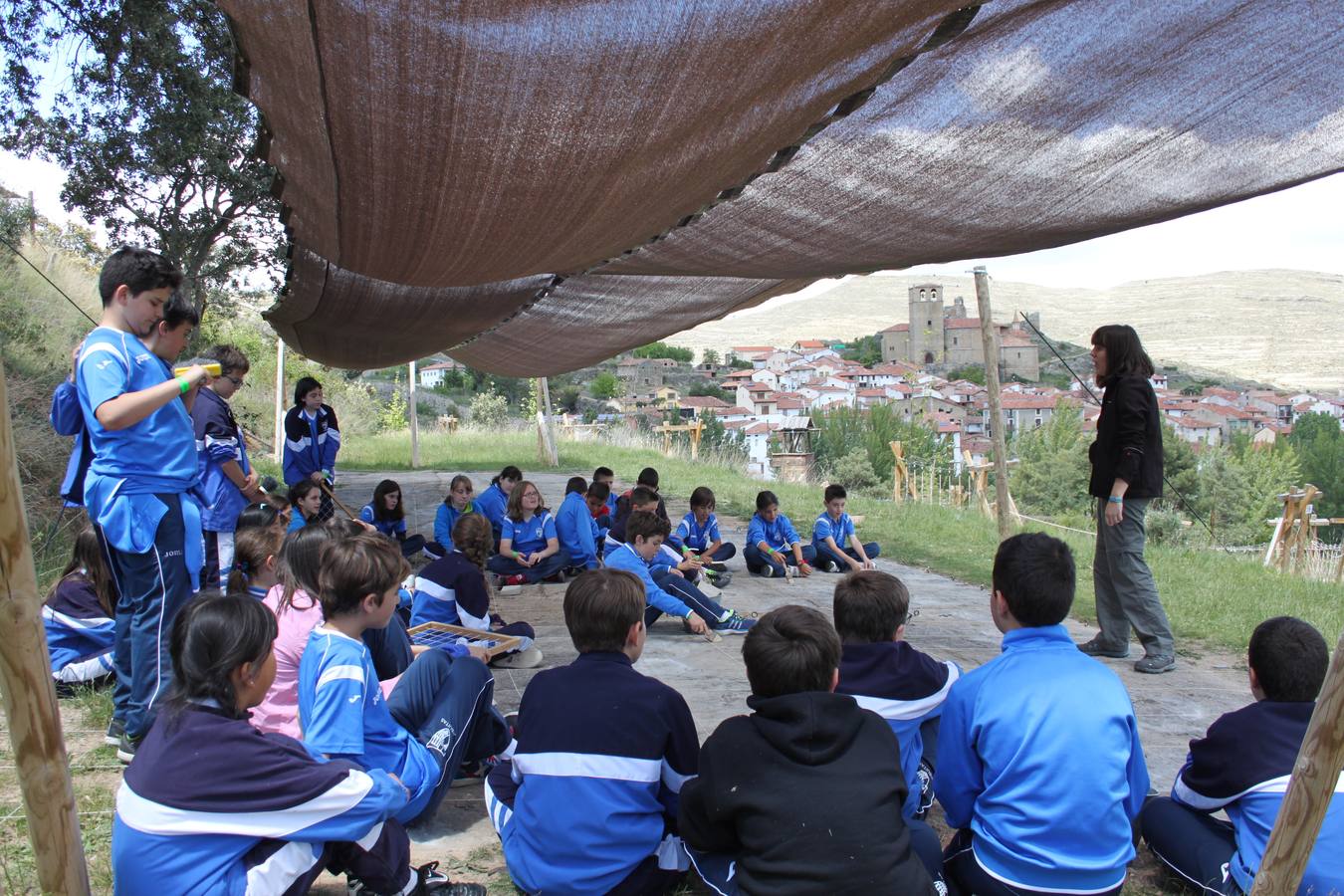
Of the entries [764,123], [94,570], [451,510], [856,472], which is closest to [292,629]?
[94,570]

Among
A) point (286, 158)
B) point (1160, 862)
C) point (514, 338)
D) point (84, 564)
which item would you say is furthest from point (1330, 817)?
point (514, 338)

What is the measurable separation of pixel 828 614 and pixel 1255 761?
12.0 feet

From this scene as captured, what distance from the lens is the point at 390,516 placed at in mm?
7379

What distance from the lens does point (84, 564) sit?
3.95m

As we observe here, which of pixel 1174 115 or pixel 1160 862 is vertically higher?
pixel 1174 115

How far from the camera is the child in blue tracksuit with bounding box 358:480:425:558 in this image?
711 cm

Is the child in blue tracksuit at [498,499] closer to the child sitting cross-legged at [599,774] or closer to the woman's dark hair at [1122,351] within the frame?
the woman's dark hair at [1122,351]

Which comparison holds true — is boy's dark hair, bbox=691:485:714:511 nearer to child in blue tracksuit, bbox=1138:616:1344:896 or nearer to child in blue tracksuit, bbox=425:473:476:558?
child in blue tracksuit, bbox=425:473:476:558

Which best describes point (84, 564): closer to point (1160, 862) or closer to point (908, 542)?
point (1160, 862)

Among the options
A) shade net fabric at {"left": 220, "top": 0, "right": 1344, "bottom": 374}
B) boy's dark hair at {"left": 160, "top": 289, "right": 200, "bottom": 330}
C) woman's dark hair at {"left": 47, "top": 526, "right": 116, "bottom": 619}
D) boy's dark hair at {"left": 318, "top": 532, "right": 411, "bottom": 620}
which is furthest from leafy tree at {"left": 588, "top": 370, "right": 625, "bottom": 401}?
boy's dark hair at {"left": 318, "top": 532, "right": 411, "bottom": 620}

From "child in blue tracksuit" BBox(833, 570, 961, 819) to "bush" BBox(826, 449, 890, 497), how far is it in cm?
4504

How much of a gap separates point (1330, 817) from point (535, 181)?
275 cm

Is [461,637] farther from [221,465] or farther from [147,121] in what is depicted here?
[147,121]

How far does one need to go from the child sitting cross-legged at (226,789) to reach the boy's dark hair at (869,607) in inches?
51.2
